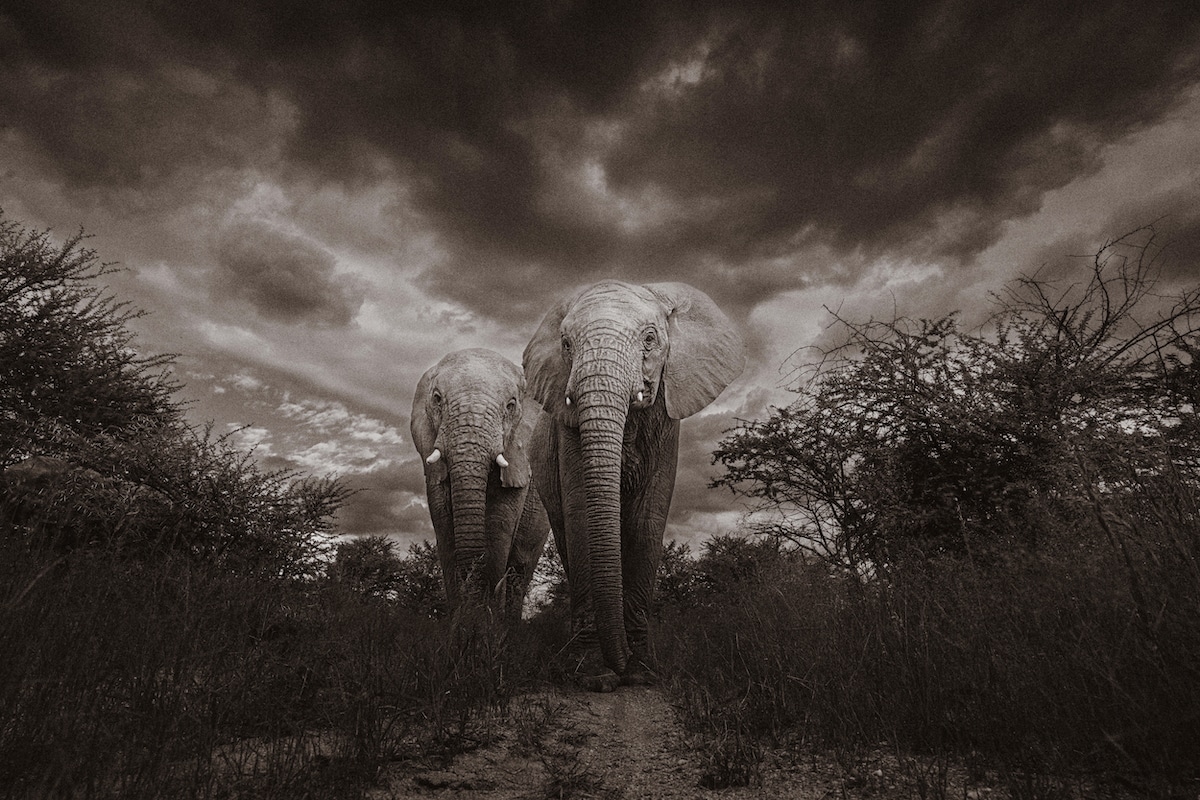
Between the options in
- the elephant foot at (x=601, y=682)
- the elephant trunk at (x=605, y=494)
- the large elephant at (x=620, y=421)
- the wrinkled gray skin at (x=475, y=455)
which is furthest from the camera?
the wrinkled gray skin at (x=475, y=455)

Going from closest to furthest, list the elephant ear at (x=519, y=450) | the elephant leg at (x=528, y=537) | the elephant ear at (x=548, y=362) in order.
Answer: the elephant ear at (x=548, y=362)
the elephant ear at (x=519, y=450)
the elephant leg at (x=528, y=537)

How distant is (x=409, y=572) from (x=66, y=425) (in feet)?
33.8

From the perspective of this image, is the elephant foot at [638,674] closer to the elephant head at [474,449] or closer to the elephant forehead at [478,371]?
the elephant head at [474,449]

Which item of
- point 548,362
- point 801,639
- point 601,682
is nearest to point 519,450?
point 548,362

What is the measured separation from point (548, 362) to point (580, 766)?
4897 mm

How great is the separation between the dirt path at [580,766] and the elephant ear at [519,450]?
5.51 metres

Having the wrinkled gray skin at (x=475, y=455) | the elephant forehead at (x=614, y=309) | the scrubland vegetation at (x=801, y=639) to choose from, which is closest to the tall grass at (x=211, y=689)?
the scrubland vegetation at (x=801, y=639)

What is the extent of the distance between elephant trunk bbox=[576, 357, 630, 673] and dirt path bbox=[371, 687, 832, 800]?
1.15m

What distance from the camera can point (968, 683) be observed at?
3164 millimetres

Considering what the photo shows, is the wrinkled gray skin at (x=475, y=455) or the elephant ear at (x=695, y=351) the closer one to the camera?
the elephant ear at (x=695, y=351)

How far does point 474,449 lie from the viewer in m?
9.15

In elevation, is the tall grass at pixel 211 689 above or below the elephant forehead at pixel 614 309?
below

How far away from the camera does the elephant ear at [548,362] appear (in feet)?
24.5

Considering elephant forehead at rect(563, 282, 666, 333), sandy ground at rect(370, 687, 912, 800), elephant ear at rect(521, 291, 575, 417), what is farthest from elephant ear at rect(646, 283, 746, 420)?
sandy ground at rect(370, 687, 912, 800)
